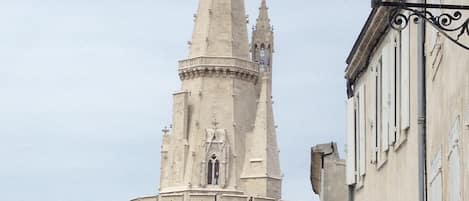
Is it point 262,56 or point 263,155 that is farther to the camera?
point 262,56

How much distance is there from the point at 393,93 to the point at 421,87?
2.59m

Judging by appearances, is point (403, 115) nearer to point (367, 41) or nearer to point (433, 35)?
point (433, 35)

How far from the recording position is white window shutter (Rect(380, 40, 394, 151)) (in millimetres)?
20141

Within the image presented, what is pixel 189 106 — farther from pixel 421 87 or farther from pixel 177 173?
pixel 421 87

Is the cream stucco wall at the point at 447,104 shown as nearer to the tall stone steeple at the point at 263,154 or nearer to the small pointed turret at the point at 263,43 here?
the tall stone steeple at the point at 263,154

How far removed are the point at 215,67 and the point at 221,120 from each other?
4.02 meters

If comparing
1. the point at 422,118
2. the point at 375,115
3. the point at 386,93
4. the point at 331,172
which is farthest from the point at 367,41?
the point at 331,172

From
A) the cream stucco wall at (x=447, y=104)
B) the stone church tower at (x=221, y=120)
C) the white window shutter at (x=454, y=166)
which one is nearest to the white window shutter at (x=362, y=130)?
the cream stucco wall at (x=447, y=104)

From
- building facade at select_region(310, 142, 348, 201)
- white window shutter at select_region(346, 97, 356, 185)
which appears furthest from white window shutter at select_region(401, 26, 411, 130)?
building facade at select_region(310, 142, 348, 201)

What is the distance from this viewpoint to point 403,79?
18.5 meters

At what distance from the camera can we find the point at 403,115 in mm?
18406

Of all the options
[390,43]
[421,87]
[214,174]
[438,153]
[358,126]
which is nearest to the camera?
[438,153]

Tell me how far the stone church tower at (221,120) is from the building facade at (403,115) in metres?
75.7

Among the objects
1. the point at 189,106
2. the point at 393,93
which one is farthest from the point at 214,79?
the point at 393,93
